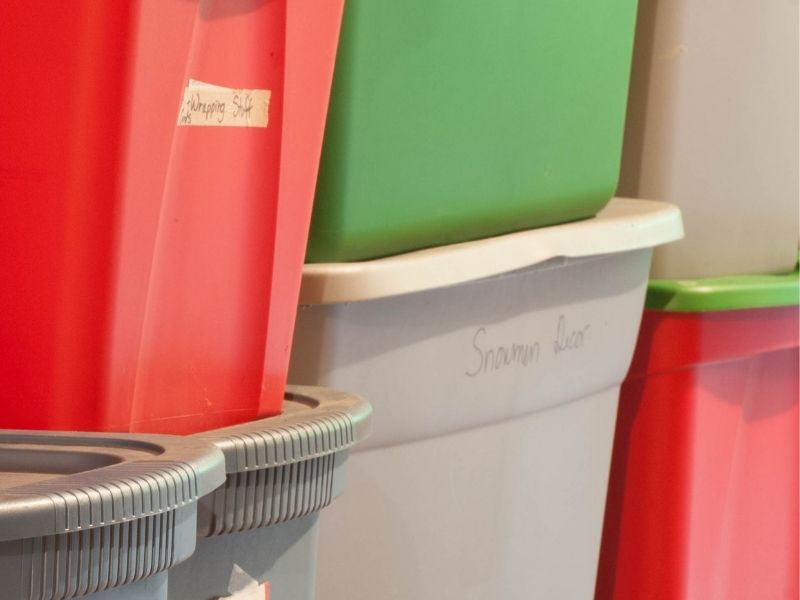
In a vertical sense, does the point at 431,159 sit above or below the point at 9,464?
above

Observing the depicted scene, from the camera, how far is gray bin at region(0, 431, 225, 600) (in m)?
0.55

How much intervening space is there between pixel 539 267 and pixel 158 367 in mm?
403

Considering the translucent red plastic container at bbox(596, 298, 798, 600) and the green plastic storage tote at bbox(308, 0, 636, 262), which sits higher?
the green plastic storage tote at bbox(308, 0, 636, 262)

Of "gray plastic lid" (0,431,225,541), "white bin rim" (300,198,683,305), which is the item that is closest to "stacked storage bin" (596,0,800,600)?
"white bin rim" (300,198,683,305)

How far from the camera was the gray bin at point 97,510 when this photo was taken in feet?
1.81

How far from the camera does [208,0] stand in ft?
2.29

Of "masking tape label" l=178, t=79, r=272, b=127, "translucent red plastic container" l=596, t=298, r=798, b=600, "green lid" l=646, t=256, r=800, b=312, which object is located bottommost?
"translucent red plastic container" l=596, t=298, r=798, b=600

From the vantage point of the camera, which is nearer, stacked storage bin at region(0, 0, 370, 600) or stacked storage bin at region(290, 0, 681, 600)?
stacked storage bin at region(0, 0, 370, 600)

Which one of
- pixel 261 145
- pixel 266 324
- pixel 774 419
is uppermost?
pixel 261 145

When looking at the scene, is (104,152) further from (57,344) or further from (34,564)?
(34,564)

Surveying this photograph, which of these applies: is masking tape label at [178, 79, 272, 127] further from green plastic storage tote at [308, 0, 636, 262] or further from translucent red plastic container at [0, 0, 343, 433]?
green plastic storage tote at [308, 0, 636, 262]

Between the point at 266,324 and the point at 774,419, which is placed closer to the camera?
the point at 266,324

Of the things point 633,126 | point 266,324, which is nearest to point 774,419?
point 633,126

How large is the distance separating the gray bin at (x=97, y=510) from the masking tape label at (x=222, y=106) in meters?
0.18
